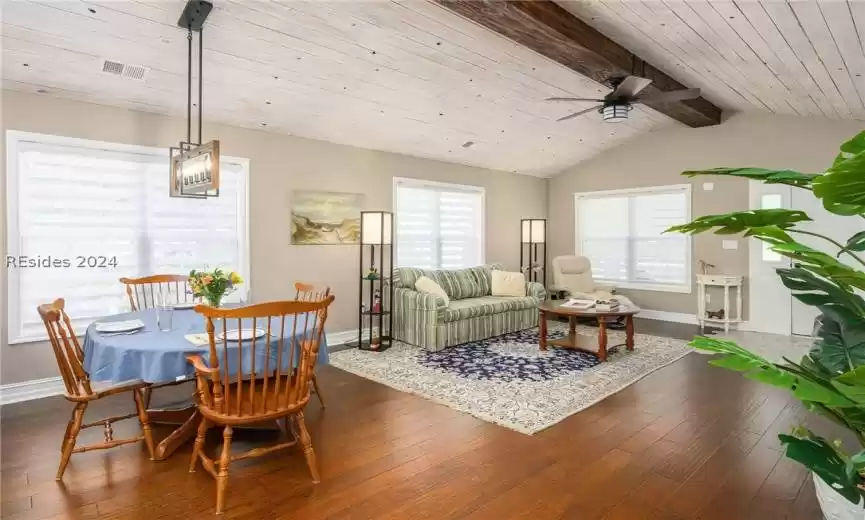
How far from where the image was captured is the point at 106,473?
8.43 ft

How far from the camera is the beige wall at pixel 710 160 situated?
5906 millimetres

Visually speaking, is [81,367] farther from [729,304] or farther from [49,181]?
[729,304]

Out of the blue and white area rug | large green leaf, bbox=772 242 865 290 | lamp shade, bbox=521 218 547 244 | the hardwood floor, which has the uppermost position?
lamp shade, bbox=521 218 547 244

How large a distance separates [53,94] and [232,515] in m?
3.54

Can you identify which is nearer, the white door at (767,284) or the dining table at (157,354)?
the dining table at (157,354)

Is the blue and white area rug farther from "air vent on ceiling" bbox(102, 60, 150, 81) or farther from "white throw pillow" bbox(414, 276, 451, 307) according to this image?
"air vent on ceiling" bbox(102, 60, 150, 81)

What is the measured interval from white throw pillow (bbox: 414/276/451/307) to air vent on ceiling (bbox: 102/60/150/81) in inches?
127

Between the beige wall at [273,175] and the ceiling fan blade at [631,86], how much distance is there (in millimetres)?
2846

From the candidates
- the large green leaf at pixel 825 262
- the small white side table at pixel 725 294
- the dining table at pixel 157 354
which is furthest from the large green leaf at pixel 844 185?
the small white side table at pixel 725 294

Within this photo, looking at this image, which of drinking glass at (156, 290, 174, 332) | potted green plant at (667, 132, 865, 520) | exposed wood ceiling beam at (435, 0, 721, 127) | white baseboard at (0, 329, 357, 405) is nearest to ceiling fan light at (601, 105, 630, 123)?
exposed wood ceiling beam at (435, 0, 721, 127)

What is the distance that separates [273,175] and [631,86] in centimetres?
353

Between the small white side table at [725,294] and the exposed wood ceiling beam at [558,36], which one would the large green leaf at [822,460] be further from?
the small white side table at [725,294]

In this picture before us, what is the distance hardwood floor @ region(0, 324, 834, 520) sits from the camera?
225 centimetres

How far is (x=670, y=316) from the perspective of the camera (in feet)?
23.4
